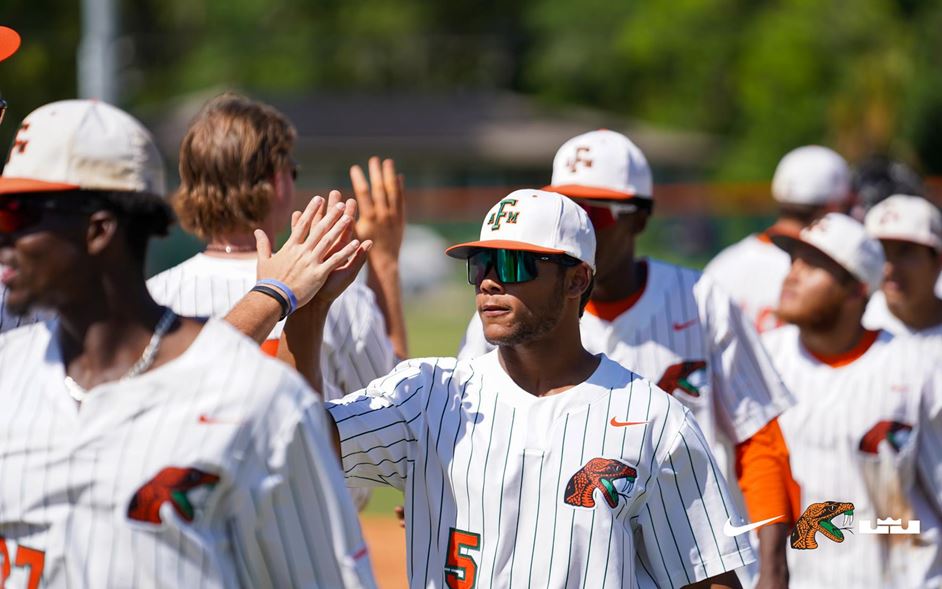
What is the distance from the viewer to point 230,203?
436cm

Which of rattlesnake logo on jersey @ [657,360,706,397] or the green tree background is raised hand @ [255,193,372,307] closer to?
rattlesnake logo on jersey @ [657,360,706,397]

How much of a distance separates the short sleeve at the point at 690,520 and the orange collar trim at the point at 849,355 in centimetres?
213

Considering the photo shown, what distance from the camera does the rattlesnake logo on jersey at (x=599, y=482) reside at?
3.75 m

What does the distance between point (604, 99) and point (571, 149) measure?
51195mm

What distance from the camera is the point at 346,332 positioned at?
4.60 metres

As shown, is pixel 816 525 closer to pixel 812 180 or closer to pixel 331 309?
pixel 331 309

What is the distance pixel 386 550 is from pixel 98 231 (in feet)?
25.2

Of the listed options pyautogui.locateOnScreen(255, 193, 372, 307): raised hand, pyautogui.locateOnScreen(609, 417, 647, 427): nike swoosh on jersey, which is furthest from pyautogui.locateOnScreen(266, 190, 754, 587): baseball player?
pyautogui.locateOnScreen(255, 193, 372, 307): raised hand

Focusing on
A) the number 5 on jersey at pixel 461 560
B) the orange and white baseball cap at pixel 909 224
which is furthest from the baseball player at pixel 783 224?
the number 5 on jersey at pixel 461 560

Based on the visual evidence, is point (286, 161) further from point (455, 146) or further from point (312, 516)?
point (455, 146)

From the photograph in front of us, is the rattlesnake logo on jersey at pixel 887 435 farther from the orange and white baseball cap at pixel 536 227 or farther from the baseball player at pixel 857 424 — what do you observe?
the orange and white baseball cap at pixel 536 227

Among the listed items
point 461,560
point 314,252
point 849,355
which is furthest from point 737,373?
point 314,252

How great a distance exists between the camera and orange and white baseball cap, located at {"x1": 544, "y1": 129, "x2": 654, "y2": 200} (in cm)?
513

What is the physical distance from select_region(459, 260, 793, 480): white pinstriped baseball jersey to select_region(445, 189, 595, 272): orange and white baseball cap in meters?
1.05
